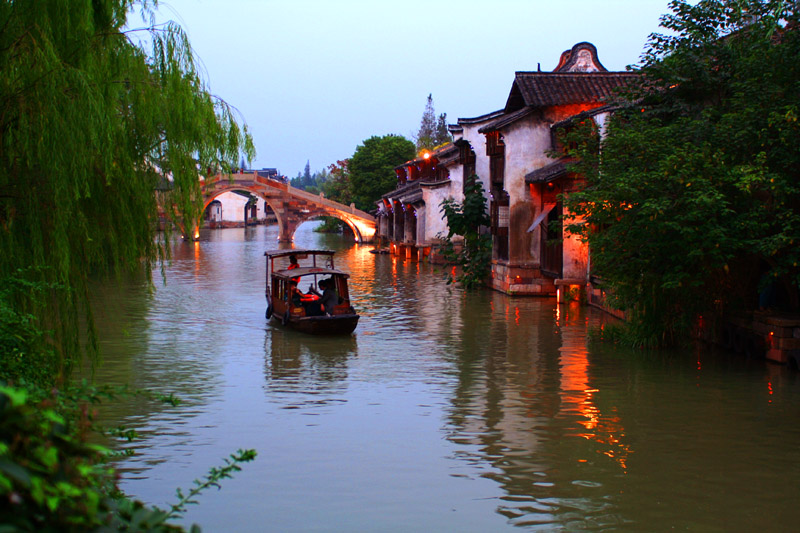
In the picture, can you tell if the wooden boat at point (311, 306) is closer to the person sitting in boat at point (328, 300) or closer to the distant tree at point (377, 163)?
the person sitting in boat at point (328, 300)

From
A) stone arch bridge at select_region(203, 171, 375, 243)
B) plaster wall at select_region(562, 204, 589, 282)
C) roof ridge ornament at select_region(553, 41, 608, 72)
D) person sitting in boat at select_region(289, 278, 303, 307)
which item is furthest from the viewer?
stone arch bridge at select_region(203, 171, 375, 243)

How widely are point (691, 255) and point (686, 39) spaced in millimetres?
4658

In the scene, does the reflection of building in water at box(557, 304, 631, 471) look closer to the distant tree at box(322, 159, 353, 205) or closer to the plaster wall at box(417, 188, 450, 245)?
the plaster wall at box(417, 188, 450, 245)

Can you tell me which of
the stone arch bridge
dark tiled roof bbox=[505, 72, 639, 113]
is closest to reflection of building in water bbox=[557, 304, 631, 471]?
dark tiled roof bbox=[505, 72, 639, 113]

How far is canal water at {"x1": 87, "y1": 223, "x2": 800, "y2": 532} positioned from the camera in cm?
749

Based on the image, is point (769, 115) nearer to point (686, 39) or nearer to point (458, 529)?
point (686, 39)

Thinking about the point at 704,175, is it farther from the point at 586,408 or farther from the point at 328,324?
the point at 328,324

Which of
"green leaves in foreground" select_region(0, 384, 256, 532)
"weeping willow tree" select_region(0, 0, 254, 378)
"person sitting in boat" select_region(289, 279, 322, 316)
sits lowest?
"person sitting in boat" select_region(289, 279, 322, 316)

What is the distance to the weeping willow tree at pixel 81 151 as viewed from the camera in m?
7.46

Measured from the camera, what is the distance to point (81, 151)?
7.53 meters

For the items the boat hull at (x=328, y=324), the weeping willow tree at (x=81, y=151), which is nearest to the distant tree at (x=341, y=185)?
the boat hull at (x=328, y=324)

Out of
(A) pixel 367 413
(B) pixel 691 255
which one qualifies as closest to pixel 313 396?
(A) pixel 367 413

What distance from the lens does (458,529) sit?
7090 mm

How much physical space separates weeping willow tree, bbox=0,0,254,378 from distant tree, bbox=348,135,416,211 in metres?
57.7
